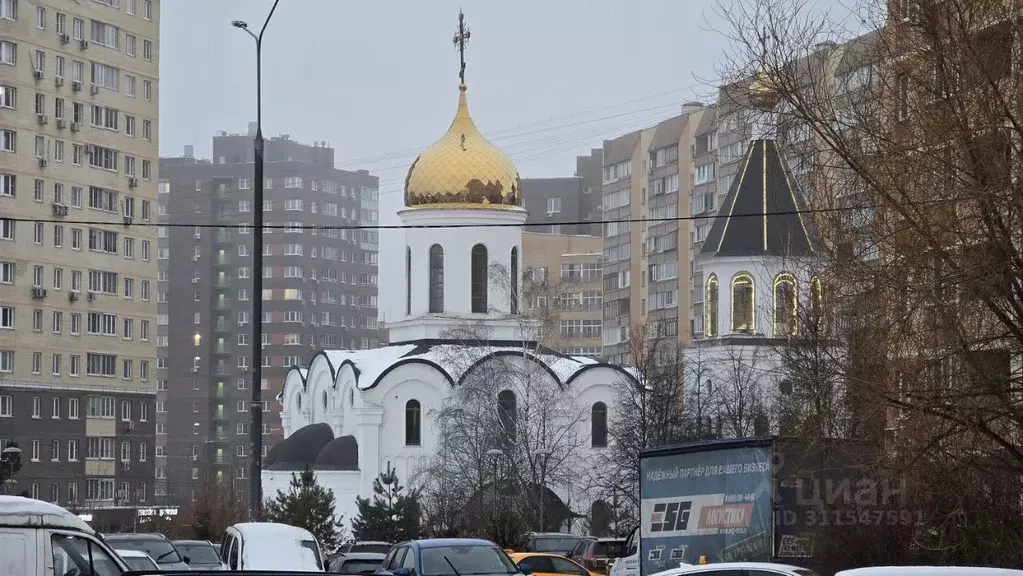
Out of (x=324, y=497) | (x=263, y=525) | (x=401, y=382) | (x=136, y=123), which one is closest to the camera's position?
(x=263, y=525)

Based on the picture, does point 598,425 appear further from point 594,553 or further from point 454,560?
point 454,560

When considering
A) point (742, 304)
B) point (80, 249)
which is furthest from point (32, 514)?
point (80, 249)

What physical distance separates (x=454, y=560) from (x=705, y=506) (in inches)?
151

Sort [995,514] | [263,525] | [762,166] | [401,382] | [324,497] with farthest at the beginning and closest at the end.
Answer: [401,382], [762,166], [324,497], [263,525], [995,514]

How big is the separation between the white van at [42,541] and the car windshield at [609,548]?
13.0 m

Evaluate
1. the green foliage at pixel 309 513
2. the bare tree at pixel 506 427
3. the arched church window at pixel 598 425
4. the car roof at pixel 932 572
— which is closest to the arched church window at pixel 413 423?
the bare tree at pixel 506 427

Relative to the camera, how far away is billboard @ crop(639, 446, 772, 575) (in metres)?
21.3

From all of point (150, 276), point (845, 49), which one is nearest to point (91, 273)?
point (150, 276)

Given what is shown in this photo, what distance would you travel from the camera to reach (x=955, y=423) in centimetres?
1588

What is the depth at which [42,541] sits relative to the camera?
519 inches

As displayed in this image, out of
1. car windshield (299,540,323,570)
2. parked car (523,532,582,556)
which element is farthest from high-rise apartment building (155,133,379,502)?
car windshield (299,540,323,570)

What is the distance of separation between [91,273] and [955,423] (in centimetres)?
6258

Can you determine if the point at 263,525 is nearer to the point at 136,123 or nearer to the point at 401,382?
the point at 401,382

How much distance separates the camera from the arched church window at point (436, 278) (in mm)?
58750
